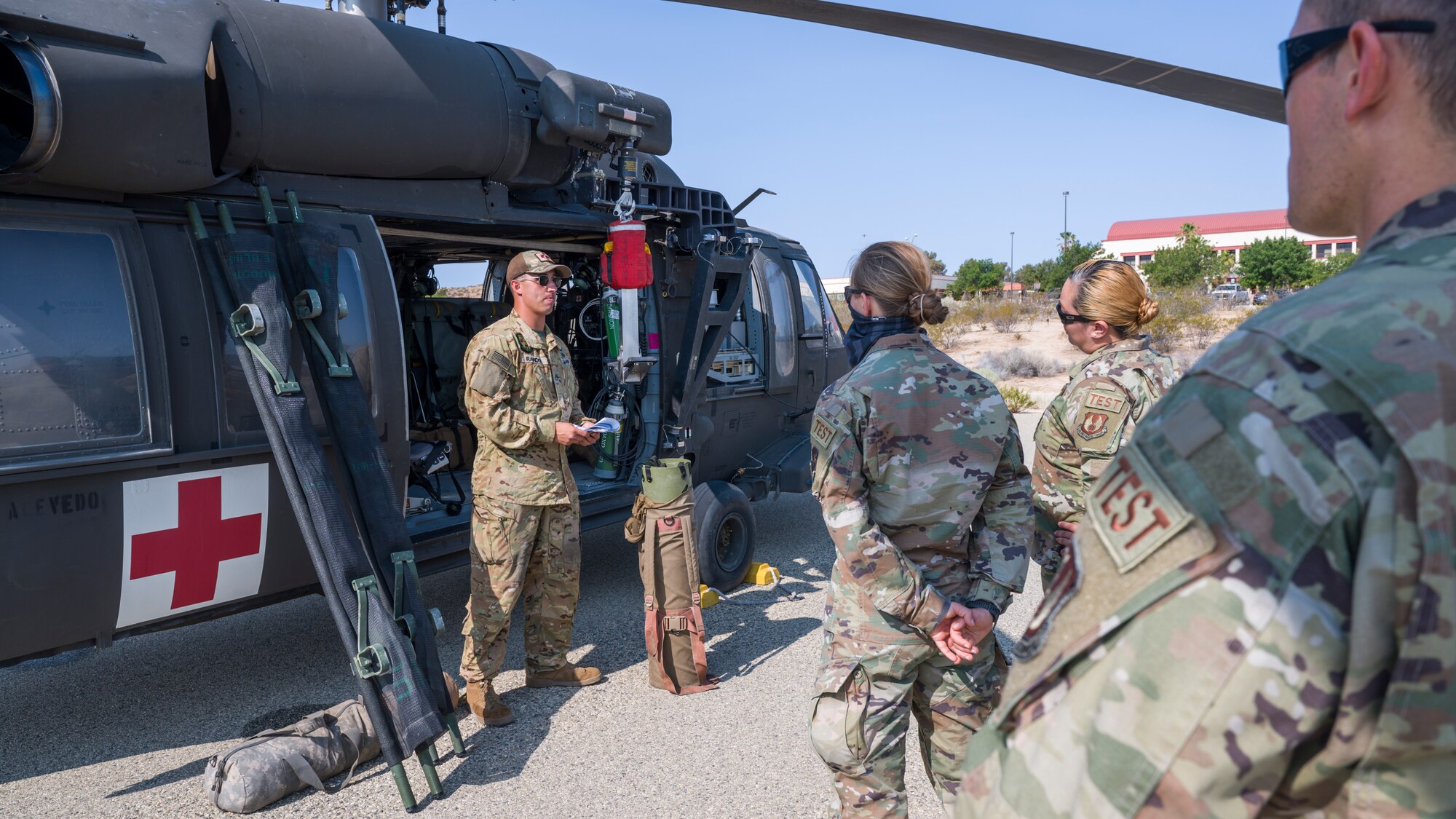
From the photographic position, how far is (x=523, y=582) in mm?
4422

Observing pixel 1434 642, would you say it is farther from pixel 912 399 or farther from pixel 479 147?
pixel 479 147

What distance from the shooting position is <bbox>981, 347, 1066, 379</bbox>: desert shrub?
22.8m

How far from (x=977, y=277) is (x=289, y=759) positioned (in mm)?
64822

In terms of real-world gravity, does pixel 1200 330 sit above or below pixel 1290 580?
below

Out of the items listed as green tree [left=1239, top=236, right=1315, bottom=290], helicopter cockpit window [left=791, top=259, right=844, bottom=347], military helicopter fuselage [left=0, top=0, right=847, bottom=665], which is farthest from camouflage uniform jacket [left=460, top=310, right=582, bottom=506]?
green tree [left=1239, top=236, right=1315, bottom=290]

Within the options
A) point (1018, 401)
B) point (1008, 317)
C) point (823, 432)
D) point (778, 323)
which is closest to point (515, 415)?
point (823, 432)

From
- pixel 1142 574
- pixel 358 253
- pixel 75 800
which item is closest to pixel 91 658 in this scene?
pixel 75 800

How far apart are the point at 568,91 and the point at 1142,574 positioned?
468 centimetres

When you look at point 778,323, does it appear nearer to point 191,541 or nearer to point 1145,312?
point 1145,312

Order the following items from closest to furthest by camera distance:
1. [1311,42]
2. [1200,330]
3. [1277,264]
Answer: [1311,42] < [1200,330] < [1277,264]

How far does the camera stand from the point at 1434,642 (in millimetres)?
732

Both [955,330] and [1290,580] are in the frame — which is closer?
[1290,580]

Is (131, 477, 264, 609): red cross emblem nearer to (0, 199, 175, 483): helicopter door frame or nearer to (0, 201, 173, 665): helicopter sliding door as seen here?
(0, 201, 173, 665): helicopter sliding door

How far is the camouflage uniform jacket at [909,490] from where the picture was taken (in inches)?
96.3
